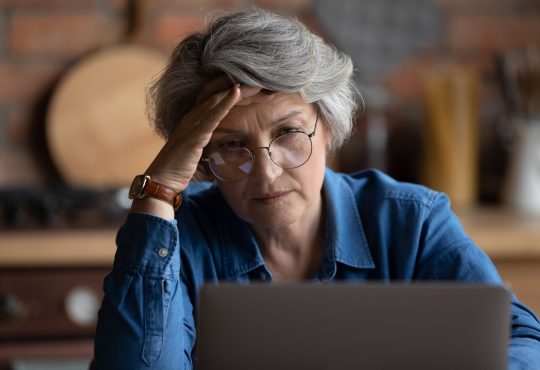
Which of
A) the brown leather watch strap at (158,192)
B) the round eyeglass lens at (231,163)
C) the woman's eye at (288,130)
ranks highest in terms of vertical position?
the woman's eye at (288,130)

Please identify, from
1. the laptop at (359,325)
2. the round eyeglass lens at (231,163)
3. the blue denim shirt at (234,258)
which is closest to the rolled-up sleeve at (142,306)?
the blue denim shirt at (234,258)

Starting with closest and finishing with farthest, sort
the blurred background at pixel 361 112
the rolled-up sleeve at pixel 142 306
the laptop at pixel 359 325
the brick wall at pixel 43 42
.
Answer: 1. the laptop at pixel 359 325
2. the rolled-up sleeve at pixel 142 306
3. the blurred background at pixel 361 112
4. the brick wall at pixel 43 42

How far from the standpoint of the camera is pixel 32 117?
2570 millimetres

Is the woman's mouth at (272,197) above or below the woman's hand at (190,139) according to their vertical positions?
below

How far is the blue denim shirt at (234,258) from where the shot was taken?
128 cm

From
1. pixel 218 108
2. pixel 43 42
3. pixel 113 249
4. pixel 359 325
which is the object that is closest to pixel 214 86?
pixel 218 108

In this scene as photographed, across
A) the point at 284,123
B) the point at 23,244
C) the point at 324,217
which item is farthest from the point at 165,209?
the point at 23,244

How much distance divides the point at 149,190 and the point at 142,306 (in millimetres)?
178

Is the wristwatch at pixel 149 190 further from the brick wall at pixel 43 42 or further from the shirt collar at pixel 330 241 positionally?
the brick wall at pixel 43 42

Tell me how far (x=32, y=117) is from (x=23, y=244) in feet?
1.99

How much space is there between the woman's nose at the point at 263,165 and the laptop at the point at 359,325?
43 centimetres

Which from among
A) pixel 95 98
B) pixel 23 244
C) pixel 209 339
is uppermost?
pixel 95 98

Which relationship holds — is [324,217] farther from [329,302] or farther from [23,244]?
[23,244]

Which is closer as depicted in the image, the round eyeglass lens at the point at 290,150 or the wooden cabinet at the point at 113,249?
the round eyeglass lens at the point at 290,150
